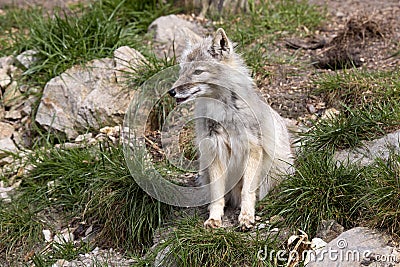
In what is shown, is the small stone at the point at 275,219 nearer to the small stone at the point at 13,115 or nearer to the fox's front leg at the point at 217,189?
the fox's front leg at the point at 217,189

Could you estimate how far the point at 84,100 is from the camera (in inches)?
248

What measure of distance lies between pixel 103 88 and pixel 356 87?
235cm

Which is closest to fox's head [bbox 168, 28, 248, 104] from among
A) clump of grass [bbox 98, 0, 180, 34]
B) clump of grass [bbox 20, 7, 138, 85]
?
clump of grass [bbox 20, 7, 138, 85]

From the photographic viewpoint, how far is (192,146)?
546 centimetres

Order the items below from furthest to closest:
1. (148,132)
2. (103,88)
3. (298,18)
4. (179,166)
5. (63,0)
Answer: (63,0) < (298,18) < (103,88) < (148,132) < (179,166)

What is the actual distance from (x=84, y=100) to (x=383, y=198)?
3.23m

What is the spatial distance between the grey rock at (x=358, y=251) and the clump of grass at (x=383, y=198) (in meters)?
0.08

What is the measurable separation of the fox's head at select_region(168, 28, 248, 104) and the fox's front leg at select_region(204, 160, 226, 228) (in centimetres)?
52

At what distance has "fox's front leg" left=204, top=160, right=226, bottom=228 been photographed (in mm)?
4648

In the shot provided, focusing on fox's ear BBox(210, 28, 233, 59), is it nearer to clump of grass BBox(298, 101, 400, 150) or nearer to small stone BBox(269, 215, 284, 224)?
clump of grass BBox(298, 101, 400, 150)

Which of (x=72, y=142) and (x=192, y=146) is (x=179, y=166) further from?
(x=72, y=142)

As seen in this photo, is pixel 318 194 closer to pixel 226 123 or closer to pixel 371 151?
A: pixel 371 151

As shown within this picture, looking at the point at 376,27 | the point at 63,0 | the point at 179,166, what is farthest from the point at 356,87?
the point at 63,0

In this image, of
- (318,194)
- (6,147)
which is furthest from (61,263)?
(318,194)
